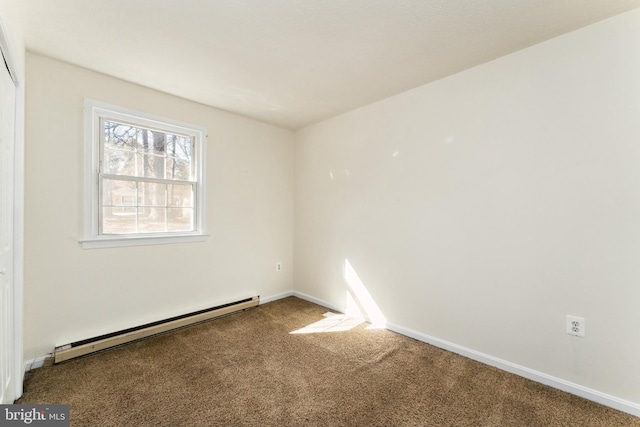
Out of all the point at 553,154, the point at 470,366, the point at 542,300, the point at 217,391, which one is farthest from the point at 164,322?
the point at 553,154

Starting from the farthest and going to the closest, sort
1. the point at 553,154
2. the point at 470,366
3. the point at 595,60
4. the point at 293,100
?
1. the point at 293,100
2. the point at 470,366
3. the point at 553,154
4. the point at 595,60

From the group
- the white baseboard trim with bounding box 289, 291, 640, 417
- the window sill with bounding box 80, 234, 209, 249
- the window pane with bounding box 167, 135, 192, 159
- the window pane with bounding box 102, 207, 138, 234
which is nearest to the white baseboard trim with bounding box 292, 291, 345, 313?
the white baseboard trim with bounding box 289, 291, 640, 417

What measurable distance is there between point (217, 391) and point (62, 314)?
1.53m

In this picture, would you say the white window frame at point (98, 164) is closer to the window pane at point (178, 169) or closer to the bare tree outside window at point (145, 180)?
the bare tree outside window at point (145, 180)

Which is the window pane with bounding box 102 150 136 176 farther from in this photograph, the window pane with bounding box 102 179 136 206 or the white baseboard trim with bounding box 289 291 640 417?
the white baseboard trim with bounding box 289 291 640 417

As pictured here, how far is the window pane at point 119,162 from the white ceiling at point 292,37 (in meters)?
0.68

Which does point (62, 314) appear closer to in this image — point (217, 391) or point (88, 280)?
point (88, 280)

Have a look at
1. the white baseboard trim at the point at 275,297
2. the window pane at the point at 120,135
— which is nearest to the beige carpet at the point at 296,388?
the white baseboard trim at the point at 275,297

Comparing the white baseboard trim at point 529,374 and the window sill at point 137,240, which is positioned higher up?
the window sill at point 137,240

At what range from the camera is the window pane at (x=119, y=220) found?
2.52m

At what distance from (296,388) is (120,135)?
8.71 feet

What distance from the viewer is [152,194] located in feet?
9.23

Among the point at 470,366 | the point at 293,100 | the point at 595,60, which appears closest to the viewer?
the point at 595,60

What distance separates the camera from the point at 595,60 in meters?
1.79
